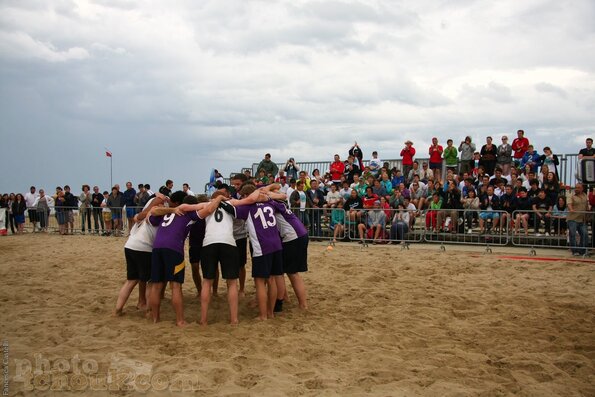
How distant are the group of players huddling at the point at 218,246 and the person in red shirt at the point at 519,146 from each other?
480 inches

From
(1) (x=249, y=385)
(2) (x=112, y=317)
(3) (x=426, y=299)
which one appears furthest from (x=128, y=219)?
(1) (x=249, y=385)

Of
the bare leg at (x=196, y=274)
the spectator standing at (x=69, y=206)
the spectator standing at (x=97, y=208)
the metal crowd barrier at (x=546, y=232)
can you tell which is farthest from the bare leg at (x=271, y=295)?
the spectator standing at (x=69, y=206)

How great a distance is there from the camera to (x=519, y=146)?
1848 cm

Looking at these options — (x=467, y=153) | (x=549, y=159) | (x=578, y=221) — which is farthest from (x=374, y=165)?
(x=578, y=221)

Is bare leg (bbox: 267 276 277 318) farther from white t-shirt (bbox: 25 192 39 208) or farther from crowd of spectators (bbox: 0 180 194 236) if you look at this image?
white t-shirt (bbox: 25 192 39 208)

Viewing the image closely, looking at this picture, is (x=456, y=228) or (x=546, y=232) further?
(x=456, y=228)

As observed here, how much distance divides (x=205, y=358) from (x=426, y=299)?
14.5 ft

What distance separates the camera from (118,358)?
6352 millimetres

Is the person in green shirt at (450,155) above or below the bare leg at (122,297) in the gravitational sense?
above

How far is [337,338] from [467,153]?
14179 mm

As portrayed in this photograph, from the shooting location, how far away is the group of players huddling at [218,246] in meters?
7.98

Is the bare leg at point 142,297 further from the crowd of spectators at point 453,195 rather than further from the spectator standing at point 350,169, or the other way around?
the spectator standing at point 350,169

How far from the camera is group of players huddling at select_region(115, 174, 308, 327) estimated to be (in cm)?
798

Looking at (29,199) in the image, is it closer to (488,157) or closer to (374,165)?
(374,165)
